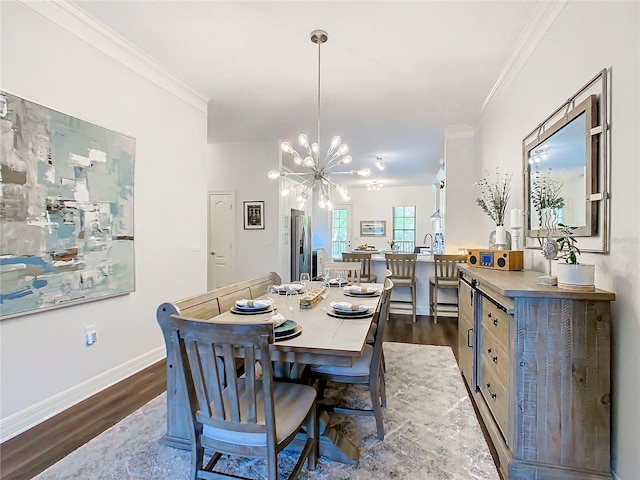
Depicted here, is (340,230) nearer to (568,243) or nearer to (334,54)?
(334,54)

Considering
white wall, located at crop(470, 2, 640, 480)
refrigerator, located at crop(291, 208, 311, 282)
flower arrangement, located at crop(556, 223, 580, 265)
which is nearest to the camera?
white wall, located at crop(470, 2, 640, 480)

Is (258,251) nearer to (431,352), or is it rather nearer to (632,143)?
(431,352)

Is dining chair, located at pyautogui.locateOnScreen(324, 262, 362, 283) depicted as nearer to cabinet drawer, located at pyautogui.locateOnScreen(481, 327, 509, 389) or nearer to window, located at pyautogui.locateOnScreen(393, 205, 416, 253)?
cabinet drawer, located at pyautogui.locateOnScreen(481, 327, 509, 389)

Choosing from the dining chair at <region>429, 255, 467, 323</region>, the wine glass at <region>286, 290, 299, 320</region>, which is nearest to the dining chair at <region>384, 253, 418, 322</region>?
the dining chair at <region>429, 255, 467, 323</region>

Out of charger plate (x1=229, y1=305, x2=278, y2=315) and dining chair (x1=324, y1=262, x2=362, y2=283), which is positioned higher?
dining chair (x1=324, y1=262, x2=362, y2=283)

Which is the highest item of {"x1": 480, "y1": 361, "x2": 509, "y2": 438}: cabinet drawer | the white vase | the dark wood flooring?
the white vase

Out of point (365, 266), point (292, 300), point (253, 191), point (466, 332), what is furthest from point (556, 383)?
point (253, 191)

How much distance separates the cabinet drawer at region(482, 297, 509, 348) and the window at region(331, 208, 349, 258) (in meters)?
9.30

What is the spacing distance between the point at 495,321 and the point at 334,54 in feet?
8.26

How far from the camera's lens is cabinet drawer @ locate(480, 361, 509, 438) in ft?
6.22

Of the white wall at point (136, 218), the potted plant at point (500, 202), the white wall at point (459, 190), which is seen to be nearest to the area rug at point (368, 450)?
the white wall at point (136, 218)

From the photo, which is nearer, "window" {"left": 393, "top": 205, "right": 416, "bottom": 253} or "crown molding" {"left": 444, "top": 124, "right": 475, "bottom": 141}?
"crown molding" {"left": 444, "top": 124, "right": 475, "bottom": 141}

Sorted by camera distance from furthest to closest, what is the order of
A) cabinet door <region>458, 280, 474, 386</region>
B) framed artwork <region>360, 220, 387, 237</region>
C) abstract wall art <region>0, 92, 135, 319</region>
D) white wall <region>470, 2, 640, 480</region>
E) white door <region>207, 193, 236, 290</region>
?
framed artwork <region>360, 220, 387, 237</region>, white door <region>207, 193, 236, 290</region>, cabinet door <region>458, 280, 474, 386</region>, abstract wall art <region>0, 92, 135, 319</region>, white wall <region>470, 2, 640, 480</region>

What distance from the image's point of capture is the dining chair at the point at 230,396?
53.9 inches
